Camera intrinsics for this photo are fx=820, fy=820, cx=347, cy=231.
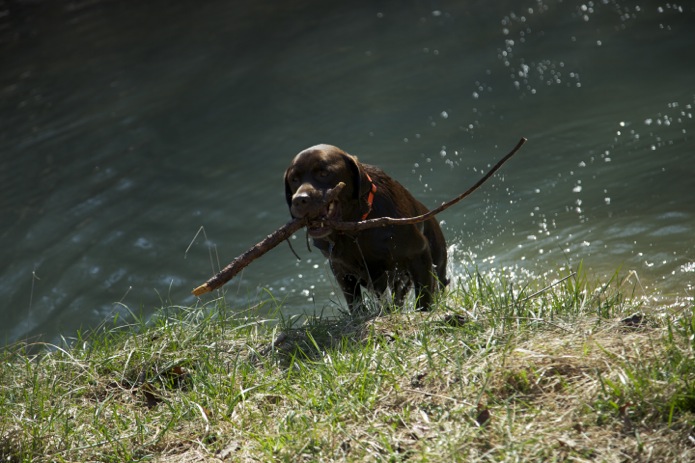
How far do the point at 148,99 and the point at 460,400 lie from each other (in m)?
10.6

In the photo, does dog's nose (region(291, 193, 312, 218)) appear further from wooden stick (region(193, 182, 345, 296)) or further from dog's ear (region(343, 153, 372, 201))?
dog's ear (region(343, 153, 372, 201))

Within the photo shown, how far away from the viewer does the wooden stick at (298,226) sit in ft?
13.2

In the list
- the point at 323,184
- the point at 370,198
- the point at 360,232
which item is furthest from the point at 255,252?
the point at 370,198

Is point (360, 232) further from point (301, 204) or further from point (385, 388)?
point (385, 388)

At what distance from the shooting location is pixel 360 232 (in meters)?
5.11

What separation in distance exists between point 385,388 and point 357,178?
183 centimetres

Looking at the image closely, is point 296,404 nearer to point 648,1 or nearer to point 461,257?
point 461,257

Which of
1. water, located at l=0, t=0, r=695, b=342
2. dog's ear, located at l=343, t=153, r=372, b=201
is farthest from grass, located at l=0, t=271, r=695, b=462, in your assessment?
water, located at l=0, t=0, r=695, b=342

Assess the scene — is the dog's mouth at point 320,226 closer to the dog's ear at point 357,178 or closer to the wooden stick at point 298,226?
the wooden stick at point 298,226

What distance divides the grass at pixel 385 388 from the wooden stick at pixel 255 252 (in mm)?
452

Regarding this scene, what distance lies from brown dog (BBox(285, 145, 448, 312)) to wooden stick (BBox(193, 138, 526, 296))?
85 mm

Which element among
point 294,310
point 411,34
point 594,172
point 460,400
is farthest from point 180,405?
point 411,34

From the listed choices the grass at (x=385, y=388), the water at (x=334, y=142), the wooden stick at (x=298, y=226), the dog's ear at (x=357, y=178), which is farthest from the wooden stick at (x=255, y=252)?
the water at (x=334, y=142)

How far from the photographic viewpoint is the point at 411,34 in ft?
44.1
